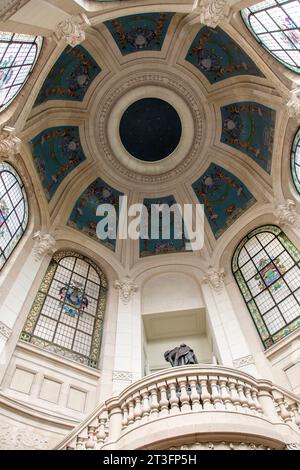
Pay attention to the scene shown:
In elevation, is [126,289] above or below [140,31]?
below

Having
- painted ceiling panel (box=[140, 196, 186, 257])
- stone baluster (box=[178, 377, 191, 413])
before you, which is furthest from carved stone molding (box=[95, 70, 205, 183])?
stone baluster (box=[178, 377, 191, 413])

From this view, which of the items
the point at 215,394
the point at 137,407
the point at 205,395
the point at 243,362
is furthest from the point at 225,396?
the point at 243,362

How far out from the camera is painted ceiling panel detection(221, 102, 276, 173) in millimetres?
15648

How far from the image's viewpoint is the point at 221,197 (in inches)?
723

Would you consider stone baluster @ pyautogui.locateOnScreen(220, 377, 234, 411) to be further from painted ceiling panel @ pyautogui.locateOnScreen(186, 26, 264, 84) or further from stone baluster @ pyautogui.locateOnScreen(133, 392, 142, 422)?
painted ceiling panel @ pyautogui.locateOnScreen(186, 26, 264, 84)

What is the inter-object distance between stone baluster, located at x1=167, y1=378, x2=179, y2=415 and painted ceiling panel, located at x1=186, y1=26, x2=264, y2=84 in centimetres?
1179

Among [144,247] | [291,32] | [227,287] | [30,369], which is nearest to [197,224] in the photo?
[144,247]

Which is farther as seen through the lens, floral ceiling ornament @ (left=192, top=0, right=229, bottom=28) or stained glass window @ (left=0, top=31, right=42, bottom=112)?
floral ceiling ornament @ (left=192, top=0, right=229, bottom=28)

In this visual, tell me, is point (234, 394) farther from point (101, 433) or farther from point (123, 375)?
point (123, 375)

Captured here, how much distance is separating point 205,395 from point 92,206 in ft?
40.6

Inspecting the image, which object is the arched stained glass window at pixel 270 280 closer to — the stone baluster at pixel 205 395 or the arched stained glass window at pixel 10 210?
the stone baluster at pixel 205 395

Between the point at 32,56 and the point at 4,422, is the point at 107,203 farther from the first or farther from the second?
the point at 4,422
